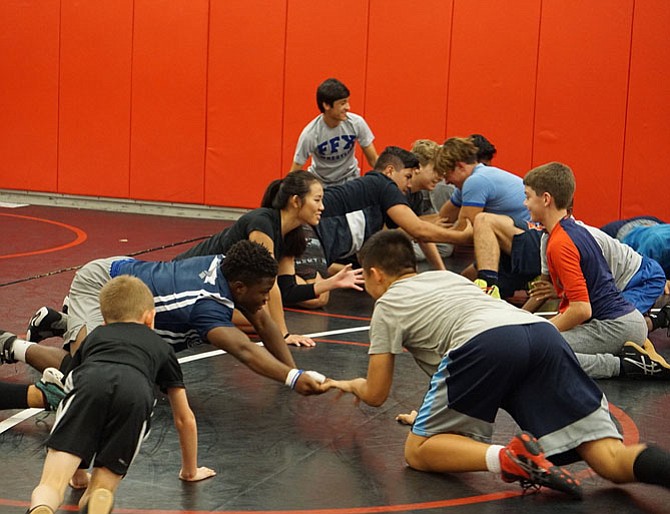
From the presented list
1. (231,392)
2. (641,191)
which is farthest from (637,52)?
(231,392)

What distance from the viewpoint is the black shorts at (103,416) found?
3.41m

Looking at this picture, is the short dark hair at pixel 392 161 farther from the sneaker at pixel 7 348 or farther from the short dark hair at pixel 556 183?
the sneaker at pixel 7 348

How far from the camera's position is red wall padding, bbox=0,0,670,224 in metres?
9.95

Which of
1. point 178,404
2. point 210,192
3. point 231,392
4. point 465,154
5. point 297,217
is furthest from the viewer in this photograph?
point 210,192

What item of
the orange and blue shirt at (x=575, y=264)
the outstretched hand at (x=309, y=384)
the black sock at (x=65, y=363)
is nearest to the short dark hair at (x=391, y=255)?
the outstretched hand at (x=309, y=384)

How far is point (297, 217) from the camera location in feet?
19.7

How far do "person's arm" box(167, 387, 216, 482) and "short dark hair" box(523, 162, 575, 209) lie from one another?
2193 mm

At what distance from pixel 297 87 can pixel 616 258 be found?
5.63 meters

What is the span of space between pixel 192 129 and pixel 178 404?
25.8 ft

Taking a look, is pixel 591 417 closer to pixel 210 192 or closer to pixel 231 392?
pixel 231 392

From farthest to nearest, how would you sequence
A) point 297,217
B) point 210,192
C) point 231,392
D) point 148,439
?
point 210,192 < point 297,217 < point 231,392 < point 148,439

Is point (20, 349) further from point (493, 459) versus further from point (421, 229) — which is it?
point (421, 229)

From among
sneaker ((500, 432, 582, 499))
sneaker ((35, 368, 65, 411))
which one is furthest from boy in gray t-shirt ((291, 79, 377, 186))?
sneaker ((500, 432, 582, 499))

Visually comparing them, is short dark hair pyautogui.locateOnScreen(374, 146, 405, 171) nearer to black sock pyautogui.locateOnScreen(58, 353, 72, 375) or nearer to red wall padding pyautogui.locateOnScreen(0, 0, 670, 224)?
black sock pyautogui.locateOnScreen(58, 353, 72, 375)
